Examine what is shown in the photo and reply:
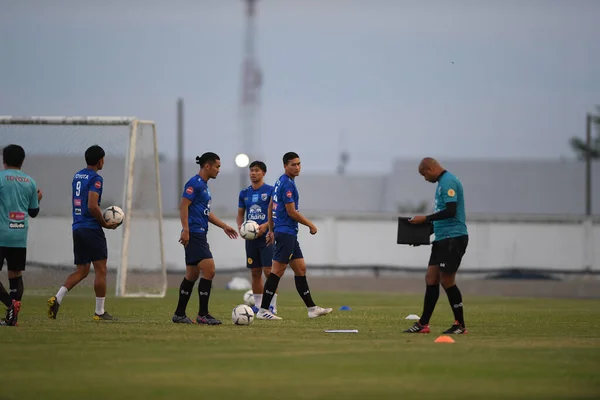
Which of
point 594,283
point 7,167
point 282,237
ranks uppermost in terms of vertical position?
point 7,167

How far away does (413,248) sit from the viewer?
4128 cm

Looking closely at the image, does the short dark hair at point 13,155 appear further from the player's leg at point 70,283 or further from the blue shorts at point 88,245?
the player's leg at point 70,283

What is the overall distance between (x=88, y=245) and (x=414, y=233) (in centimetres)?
484

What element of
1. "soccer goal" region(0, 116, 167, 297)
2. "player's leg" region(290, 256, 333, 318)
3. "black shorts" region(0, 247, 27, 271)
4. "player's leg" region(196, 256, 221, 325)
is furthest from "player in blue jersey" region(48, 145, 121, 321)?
"soccer goal" region(0, 116, 167, 297)

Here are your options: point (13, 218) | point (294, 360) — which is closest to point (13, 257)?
point (13, 218)


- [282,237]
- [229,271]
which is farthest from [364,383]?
[229,271]

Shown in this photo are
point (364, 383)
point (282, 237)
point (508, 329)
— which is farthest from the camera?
point (282, 237)

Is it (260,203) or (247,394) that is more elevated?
(260,203)

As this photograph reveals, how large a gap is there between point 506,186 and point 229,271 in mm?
32947

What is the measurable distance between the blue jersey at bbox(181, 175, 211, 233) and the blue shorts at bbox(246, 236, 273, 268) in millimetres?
2957

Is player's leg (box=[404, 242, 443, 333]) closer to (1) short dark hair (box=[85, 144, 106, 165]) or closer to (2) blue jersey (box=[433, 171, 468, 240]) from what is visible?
(2) blue jersey (box=[433, 171, 468, 240])

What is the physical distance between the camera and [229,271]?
39188 millimetres

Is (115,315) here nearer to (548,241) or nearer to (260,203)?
(260,203)

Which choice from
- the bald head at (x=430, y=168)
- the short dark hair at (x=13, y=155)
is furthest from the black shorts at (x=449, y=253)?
the short dark hair at (x=13, y=155)
